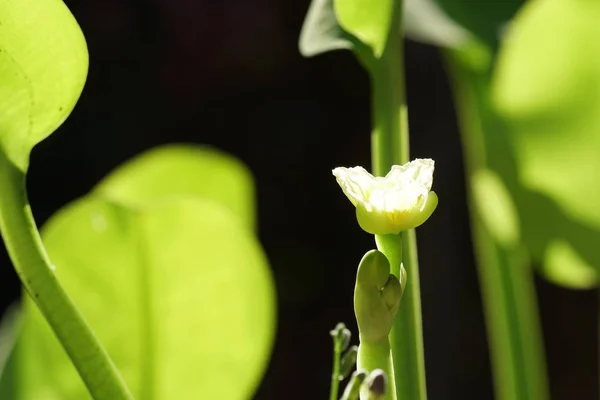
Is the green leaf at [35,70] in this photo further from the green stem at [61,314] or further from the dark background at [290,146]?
the dark background at [290,146]

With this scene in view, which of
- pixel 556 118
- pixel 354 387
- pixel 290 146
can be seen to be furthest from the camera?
pixel 290 146

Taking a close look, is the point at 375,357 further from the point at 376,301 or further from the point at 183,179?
the point at 183,179

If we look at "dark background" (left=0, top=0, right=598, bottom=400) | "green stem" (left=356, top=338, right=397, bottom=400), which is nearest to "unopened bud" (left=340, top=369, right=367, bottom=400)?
"green stem" (left=356, top=338, right=397, bottom=400)

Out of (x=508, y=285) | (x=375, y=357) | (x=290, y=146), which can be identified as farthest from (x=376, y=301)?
(x=290, y=146)

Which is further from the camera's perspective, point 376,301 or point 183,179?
point 183,179

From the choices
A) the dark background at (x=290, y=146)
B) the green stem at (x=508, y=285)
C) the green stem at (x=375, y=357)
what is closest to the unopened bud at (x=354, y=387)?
the green stem at (x=375, y=357)
